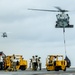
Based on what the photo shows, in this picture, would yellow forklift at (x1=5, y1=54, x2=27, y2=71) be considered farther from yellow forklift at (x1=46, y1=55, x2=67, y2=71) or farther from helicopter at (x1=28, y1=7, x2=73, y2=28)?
helicopter at (x1=28, y1=7, x2=73, y2=28)

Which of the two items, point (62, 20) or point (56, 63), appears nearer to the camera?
point (56, 63)

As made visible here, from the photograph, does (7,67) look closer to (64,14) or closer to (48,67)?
(48,67)

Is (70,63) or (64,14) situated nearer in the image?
(70,63)

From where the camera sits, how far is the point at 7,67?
59.5 metres

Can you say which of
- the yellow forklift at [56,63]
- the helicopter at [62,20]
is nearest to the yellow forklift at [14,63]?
the yellow forklift at [56,63]

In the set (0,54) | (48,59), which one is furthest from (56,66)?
(0,54)

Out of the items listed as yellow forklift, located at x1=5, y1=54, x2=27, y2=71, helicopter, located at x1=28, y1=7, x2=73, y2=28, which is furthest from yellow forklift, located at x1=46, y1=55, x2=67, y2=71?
helicopter, located at x1=28, y1=7, x2=73, y2=28

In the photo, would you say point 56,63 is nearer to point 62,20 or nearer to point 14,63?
point 14,63

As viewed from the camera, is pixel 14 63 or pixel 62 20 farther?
pixel 62 20

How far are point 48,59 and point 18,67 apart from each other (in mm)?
6468

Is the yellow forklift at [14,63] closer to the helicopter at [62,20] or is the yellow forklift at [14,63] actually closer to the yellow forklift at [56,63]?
the yellow forklift at [56,63]

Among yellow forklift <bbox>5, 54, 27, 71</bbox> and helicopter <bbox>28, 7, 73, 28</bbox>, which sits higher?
helicopter <bbox>28, 7, 73, 28</bbox>

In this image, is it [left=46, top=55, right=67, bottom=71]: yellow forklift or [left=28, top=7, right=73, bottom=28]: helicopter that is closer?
[left=46, top=55, right=67, bottom=71]: yellow forklift

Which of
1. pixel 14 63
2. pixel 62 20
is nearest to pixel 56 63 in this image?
pixel 14 63
